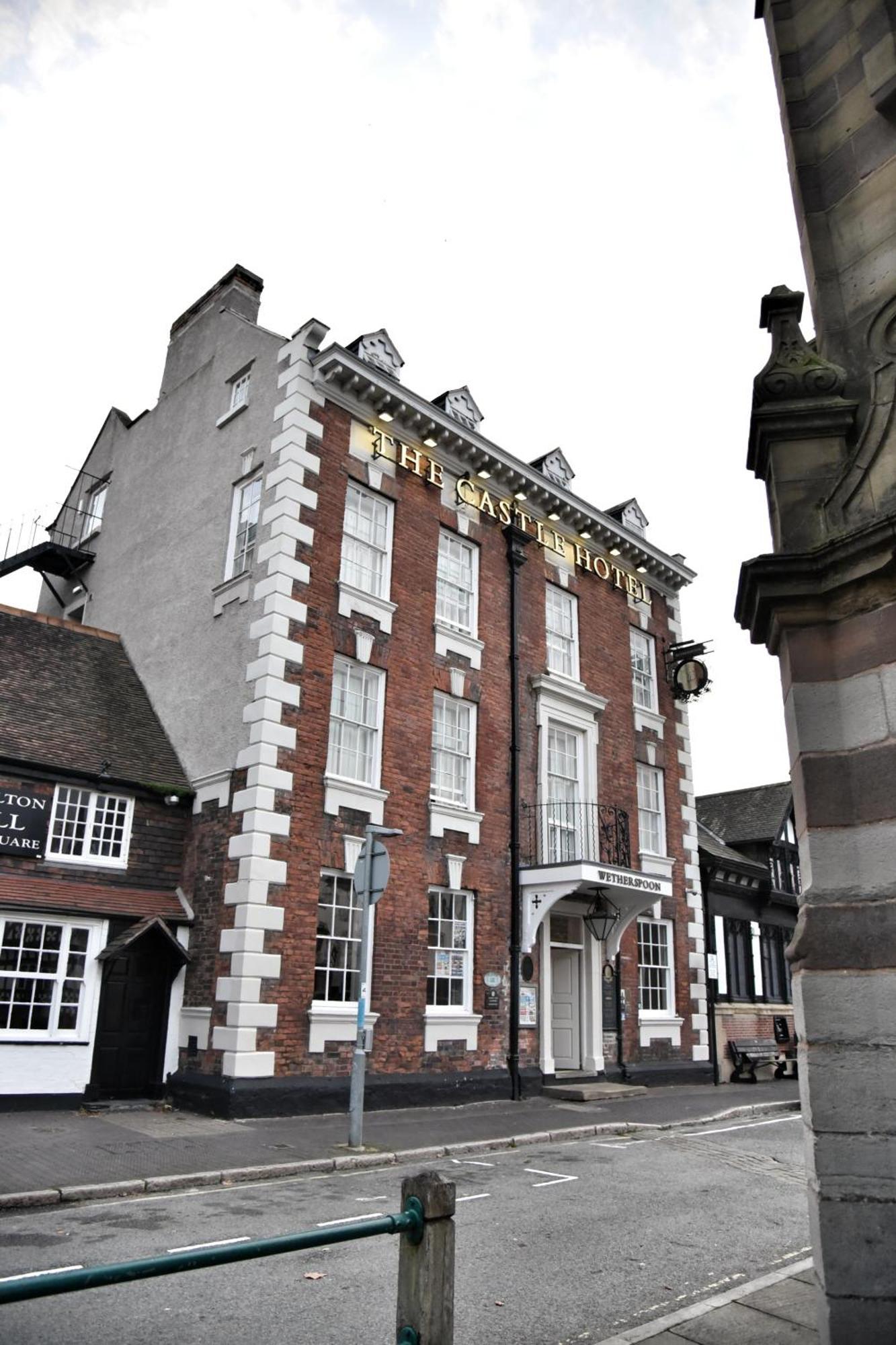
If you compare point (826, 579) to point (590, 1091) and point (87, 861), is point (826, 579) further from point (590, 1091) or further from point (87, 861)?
point (590, 1091)

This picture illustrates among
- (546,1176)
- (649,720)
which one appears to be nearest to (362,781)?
(546,1176)

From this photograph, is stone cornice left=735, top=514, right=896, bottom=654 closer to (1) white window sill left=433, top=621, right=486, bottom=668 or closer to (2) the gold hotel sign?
(1) white window sill left=433, top=621, right=486, bottom=668

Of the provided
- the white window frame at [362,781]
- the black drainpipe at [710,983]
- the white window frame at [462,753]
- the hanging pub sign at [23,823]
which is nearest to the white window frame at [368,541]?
the white window frame at [362,781]

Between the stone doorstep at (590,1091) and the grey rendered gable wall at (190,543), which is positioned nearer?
the grey rendered gable wall at (190,543)

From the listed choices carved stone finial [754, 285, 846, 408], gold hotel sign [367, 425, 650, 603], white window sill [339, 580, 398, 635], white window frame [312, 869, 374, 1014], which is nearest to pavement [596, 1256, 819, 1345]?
carved stone finial [754, 285, 846, 408]

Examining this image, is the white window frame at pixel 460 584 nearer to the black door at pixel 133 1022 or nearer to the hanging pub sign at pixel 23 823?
the hanging pub sign at pixel 23 823

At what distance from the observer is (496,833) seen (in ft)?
61.3

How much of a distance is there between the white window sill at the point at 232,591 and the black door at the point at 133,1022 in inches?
227

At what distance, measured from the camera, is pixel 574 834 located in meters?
20.4

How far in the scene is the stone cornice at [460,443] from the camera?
17.8 meters

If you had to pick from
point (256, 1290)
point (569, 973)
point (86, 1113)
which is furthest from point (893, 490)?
point (569, 973)

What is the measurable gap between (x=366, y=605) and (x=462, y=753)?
3440 millimetres

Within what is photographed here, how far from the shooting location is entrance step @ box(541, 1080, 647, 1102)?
1764cm

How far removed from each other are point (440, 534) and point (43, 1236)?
564 inches
